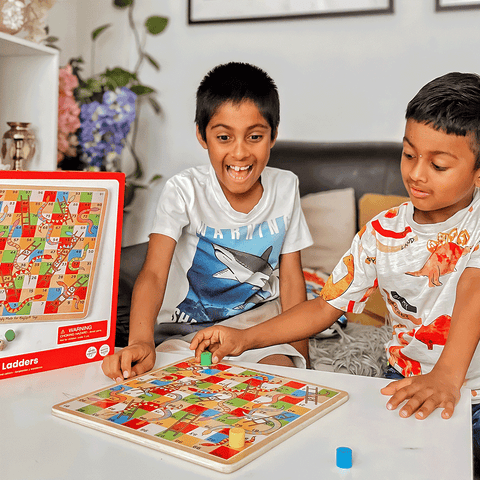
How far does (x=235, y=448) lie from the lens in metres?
0.53

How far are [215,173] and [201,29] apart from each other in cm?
113

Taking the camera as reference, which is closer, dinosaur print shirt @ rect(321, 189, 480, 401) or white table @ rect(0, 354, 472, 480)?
white table @ rect(0, 354, 472, 480)

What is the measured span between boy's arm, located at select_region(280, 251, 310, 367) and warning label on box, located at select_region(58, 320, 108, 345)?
2.08ft

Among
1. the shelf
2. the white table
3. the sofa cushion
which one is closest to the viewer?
the white table

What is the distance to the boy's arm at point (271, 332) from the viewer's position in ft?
2.95

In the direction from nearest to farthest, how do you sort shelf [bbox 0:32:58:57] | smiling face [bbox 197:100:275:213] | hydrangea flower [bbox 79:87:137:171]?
smiling face [bbox 197:100:275:213] < shelf [bbox 0:32:58:57] < hydrangea flower [bbox 79:87:137:171]

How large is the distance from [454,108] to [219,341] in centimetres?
56

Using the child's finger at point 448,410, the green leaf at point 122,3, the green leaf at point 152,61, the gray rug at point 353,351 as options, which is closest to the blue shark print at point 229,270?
the gray rug at point 353,351

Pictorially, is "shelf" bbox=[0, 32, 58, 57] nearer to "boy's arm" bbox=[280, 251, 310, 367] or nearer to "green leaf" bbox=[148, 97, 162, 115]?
"green leaf" bbox=[148, 97, 162, 115]

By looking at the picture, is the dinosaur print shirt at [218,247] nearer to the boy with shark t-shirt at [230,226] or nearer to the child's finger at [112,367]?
the boy with shark t-shirt at [230,226]

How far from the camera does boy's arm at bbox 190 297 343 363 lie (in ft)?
2.95

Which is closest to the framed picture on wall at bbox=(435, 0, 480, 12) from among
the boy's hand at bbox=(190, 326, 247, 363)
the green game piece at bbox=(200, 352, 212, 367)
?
the boy's hand at bbox=(190, 326, 247, 363)

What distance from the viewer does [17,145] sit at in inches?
63.7

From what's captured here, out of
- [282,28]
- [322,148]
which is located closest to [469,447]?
[322,148]
